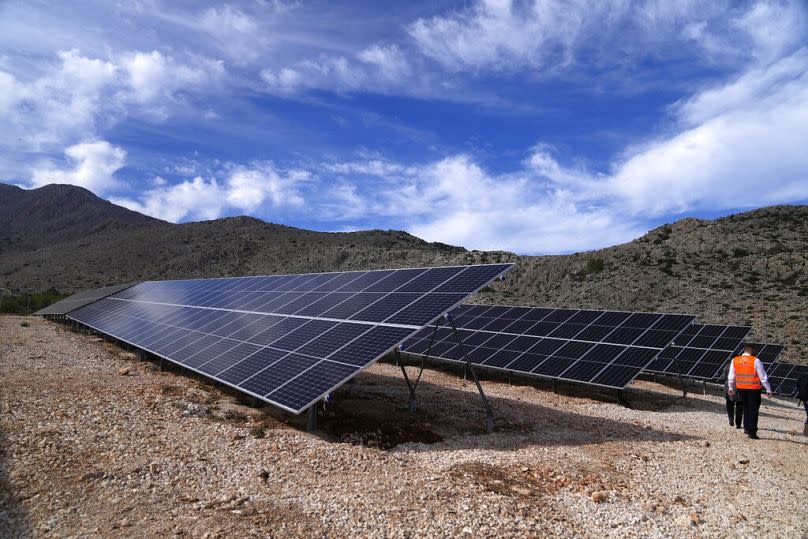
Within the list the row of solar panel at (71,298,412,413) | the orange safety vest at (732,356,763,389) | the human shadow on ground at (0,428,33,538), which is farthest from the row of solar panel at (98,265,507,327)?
the human shadow on ground at (0,428,33,538)

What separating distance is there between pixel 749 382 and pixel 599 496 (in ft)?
22.5

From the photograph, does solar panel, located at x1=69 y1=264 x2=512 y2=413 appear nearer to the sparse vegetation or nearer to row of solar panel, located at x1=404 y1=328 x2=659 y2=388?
row of solar panel, located at x1=404 y1=328 x2=659 y2=388

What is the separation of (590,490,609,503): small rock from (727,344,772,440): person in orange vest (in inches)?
259

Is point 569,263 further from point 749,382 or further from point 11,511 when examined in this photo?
point 11,511

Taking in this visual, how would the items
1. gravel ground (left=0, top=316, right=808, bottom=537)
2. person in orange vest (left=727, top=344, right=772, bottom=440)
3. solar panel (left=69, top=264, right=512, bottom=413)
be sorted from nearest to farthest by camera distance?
gravel ground (left=0, top=316, right=808, bottom=537), solar panel (left=69, top=264, right=512, bottom=413), person in orange vest (left=727, top=344, right=772, bottom=440)

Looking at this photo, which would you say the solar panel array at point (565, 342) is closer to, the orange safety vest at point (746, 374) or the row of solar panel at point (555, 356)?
the row of solar panel at point (555, 356)

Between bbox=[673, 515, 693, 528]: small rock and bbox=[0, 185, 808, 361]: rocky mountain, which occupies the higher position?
bbox=[0, 185, 808, 361]: rocky mountain

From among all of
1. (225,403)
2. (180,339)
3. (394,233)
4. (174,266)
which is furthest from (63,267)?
(225,403)

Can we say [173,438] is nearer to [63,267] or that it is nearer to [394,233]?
[63,267]

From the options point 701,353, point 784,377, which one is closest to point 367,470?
point 701,353

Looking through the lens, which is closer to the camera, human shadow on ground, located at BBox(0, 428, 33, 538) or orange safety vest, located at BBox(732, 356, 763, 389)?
human shadow on ground, located at BBox(0, 428, 33, 538)

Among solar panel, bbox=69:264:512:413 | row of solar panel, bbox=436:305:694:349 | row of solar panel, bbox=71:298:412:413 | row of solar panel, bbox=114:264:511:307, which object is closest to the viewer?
row of solar panel, bbox=71:298:412:413

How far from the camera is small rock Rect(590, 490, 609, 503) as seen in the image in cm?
782

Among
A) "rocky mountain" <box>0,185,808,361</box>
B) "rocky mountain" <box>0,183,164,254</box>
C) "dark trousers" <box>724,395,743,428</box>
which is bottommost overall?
"dark trousers" <box>724,395,743,428</box>
